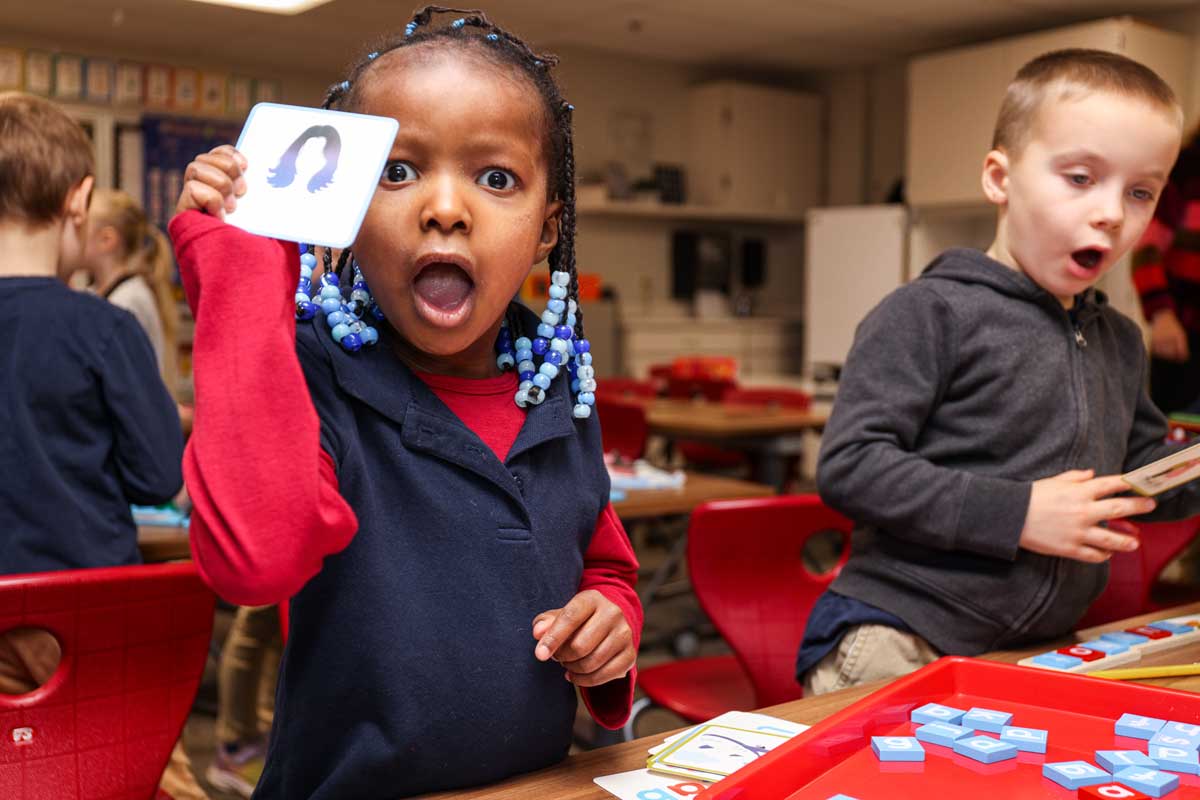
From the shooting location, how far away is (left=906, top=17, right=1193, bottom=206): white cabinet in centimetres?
645

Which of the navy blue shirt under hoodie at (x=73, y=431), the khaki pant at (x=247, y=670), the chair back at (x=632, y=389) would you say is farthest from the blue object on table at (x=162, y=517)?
the chair back at (x=632, y=389)

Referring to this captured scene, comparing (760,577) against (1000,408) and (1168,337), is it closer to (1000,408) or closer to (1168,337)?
(1000,408)

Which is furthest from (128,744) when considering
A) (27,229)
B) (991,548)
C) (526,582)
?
(991,548)

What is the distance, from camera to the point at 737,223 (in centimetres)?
926

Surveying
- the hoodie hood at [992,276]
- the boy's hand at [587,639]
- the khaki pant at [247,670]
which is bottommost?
the khaki pant at [247,670]

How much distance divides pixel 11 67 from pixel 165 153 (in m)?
0.99

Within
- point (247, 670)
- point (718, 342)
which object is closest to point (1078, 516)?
point (247, 670)

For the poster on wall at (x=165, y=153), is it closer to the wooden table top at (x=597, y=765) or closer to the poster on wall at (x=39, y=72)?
the poster on wall at (x=39, y=72)

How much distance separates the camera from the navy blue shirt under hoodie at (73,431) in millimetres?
1652

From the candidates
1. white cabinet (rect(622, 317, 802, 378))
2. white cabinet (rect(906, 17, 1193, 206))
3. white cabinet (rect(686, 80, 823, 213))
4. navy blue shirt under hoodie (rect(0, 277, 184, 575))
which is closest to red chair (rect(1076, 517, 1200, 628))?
navy blue shirt under hoodie (rect(0, 277, 184, 575))

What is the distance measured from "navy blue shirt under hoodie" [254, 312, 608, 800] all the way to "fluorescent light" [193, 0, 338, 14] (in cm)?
548

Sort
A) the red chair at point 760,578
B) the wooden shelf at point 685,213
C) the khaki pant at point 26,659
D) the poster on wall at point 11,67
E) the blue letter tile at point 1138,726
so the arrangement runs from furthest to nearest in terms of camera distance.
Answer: the wooden shelf at point 685,213, the poster on wall at point 11,67, the red chair at point 760,578, the khaki pant at point 26,659, the blue letter tile at point 1138,726

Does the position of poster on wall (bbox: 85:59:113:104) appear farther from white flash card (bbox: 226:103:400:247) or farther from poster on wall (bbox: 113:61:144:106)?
white flash card (bbox: 226:103:400:247)

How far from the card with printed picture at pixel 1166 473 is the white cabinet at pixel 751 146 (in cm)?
760
